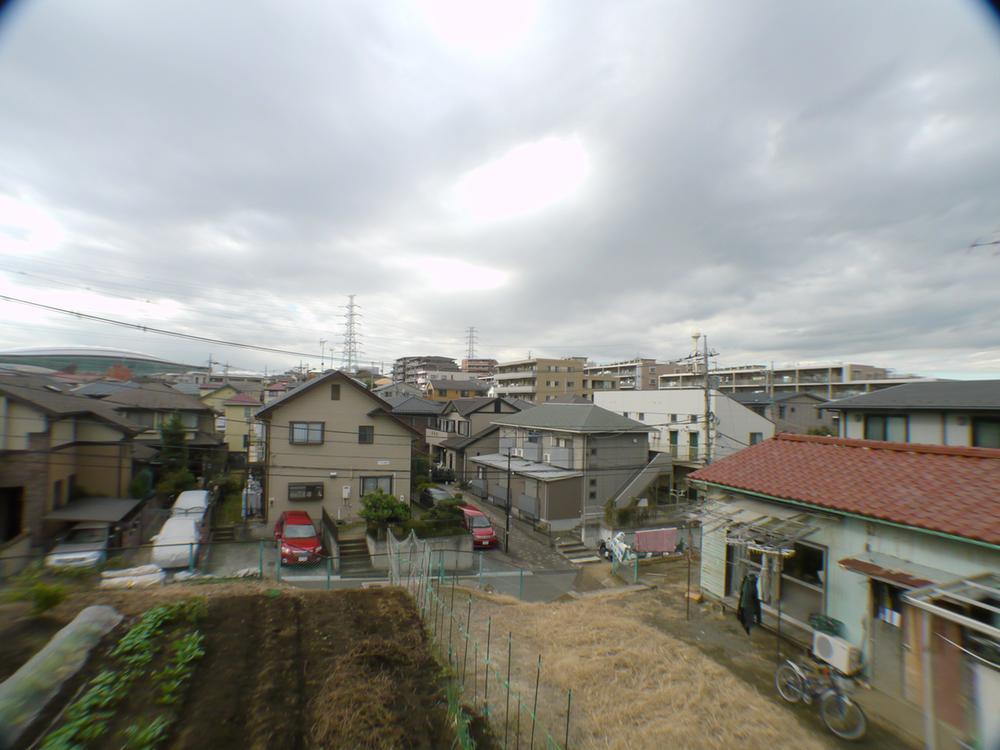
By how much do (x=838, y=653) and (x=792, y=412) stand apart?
30.0m

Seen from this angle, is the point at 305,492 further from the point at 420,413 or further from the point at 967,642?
the point at 967,642

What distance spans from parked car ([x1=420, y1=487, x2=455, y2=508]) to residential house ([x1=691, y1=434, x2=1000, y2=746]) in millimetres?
12911

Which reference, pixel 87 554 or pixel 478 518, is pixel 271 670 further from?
pixel 478 518

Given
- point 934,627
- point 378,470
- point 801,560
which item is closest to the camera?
point 934,627

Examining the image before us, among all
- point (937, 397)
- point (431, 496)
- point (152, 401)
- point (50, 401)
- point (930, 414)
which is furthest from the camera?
Result: point (152, 401)

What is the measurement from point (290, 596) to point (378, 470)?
10069 millimetres

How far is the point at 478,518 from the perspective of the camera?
17.3m

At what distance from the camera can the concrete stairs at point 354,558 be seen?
13.2 metres

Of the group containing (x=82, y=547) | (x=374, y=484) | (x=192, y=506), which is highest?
(x=374, y=484)

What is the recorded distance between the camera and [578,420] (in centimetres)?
2181

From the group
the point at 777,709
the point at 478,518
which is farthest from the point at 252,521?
the point at 777,709

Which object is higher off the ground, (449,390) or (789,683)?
(449,390)

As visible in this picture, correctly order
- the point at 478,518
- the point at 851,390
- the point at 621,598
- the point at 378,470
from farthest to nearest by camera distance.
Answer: the point at 851,390, the point at 378,470, the point at 478,518, the point at 621,598

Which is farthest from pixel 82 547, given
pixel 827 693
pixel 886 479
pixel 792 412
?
pixel 792 412
